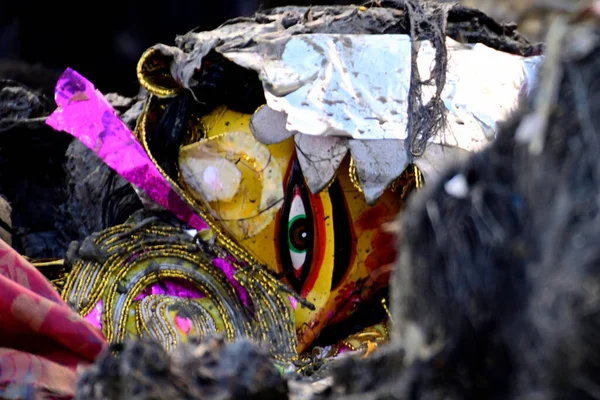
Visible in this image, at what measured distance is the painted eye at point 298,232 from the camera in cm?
153

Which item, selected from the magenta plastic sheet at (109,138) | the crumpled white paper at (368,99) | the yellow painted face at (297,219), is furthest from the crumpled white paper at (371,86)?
the magenta plastic sheet at (109,138)

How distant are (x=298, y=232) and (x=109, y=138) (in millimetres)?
416

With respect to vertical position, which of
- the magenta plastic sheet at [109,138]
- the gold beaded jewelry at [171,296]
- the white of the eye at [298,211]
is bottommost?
the gold beaded jewelry at [171,296]

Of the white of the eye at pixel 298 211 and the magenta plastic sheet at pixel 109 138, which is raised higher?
the magenta plastic sheet at pixel 109 138

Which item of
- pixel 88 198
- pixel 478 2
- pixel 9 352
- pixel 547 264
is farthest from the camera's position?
pixel 478 2

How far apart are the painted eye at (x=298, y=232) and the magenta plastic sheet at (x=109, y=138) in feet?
0.55

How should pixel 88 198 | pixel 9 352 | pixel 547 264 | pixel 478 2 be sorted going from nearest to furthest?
1. pixel 547 264
2. pixel 9 352
3. pixel 88 198
4. pixel 478 2

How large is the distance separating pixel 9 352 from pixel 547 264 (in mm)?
761

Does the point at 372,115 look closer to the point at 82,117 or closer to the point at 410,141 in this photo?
the point at 410,141

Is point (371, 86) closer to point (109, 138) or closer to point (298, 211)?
point (298, 211)

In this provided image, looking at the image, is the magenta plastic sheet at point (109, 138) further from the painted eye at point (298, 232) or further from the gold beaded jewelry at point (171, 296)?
the painted eye at point (298, 232)

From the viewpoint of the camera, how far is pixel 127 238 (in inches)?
61.7

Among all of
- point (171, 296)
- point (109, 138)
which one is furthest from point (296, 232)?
point (109, 138)

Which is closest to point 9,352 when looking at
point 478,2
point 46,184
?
point 46,184
